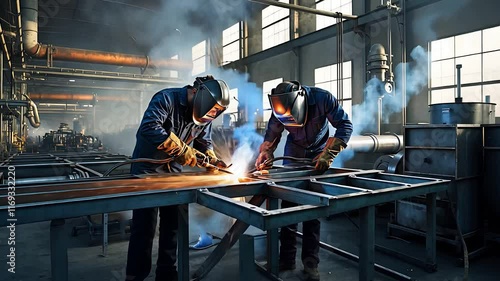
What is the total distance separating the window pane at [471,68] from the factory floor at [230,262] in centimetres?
307

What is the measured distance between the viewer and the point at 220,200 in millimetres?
1729

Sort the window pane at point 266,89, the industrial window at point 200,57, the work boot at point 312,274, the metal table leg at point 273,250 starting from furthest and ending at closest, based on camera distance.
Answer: the industrial window at point 200,57
the window pane at point 266,89
the work boot at point 312,274
the metal table leg at point 273,250

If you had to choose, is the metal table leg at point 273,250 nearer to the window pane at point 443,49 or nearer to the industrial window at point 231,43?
Result: the window pane at point 443,49

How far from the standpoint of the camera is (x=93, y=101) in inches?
663

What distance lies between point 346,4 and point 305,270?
660cm

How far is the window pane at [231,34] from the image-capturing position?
1166 centimetres

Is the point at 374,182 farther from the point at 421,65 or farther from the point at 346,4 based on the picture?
the point at 346,4

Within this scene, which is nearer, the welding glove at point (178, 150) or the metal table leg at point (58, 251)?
the metal table leg at point (58, 251)

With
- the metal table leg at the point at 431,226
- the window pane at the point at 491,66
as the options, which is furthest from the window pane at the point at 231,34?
the metal table leg at the point at 431,226

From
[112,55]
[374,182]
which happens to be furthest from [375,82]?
[112,55]

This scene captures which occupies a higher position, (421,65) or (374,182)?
(421,65)

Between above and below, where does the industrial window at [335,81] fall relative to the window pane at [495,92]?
above

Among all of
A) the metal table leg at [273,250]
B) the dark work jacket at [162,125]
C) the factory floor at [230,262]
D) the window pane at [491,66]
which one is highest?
the window pane at [491,66]

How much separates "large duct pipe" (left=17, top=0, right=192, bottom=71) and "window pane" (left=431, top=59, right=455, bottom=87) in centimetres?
750
